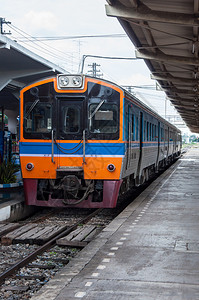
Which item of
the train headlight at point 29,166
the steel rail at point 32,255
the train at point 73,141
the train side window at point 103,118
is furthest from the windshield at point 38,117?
the steel rail at point 32,255

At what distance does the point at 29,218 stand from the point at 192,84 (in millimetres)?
11221

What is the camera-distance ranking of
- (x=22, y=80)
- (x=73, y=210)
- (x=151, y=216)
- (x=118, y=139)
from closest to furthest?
(x=151, y=216), (x=118, y=139), (x=73, y=210), (x=22, y=80)

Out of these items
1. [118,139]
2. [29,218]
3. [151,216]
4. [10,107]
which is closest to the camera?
[151,216]

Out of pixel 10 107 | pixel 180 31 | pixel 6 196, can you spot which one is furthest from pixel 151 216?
pixel 10 107

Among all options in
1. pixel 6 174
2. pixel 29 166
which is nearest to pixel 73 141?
pixel 29 166

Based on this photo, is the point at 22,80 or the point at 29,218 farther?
the point at 22,80

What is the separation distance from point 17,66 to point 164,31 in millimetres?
5254

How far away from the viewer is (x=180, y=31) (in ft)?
38.8

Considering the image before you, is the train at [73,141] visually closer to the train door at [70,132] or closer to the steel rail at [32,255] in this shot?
the train door at [70,132]

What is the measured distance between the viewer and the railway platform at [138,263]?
443 centimetres

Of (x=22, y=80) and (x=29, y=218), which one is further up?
(x=22, y=80)

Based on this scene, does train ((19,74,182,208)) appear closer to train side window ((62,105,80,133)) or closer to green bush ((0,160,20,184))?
train side window ((62,105,80,133))

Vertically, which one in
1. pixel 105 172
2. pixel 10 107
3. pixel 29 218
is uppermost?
pixel 10 107

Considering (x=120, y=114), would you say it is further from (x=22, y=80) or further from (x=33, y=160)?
(x=22, y=80)
